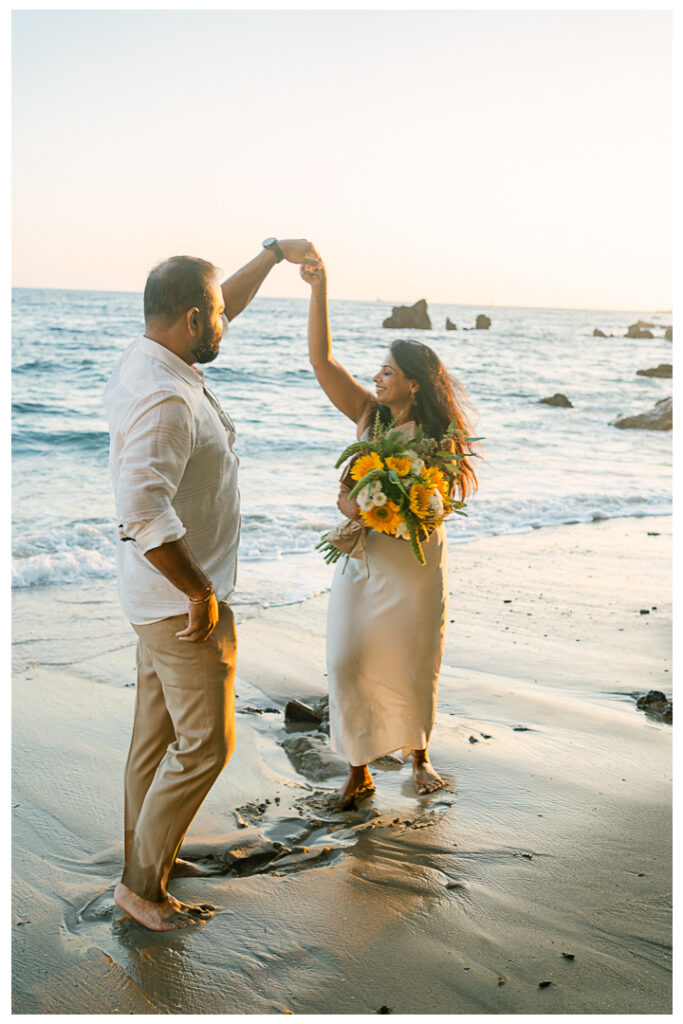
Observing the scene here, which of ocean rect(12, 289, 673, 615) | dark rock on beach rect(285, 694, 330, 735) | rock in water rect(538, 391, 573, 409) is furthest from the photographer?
rock in water rect(538, 391, 573, 409)

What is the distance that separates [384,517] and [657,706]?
224cm

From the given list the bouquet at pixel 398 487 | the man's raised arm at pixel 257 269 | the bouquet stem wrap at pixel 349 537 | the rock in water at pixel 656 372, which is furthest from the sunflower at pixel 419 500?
the rock in water at pixel 656 372

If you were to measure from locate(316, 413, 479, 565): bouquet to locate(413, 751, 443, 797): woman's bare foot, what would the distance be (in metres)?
0.98

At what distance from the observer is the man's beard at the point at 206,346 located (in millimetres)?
2754

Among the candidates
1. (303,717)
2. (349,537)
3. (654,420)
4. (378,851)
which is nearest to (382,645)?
(349,537)

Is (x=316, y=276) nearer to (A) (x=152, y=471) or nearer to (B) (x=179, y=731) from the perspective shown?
(A) (x=152, y=471)

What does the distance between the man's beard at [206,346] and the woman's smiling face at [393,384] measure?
1178 mm

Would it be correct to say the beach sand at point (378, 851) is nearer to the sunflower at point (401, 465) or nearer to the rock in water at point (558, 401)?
the sunflower at point (401, 465)

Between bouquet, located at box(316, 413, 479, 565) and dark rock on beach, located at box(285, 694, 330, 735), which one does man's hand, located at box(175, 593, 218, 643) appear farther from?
dark rock on beach, located at box(285, 694, 330, 735)

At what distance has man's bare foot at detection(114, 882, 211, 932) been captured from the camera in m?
2.86

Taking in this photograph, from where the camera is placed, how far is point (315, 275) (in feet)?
12.7

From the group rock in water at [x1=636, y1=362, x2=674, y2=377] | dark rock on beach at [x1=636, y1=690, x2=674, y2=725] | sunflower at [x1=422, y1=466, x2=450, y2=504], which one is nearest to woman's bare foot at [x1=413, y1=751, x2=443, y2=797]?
sunflower at [x1=422, y1=466, x2=450, y2=504]

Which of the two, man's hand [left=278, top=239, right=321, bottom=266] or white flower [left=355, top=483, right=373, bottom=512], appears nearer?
white flower [left=355, top=483, right=373, bottom=512]

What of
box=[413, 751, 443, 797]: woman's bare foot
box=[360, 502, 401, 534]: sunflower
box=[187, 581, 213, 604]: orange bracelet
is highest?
box=[360, 502, 401, 534]: sunflower
